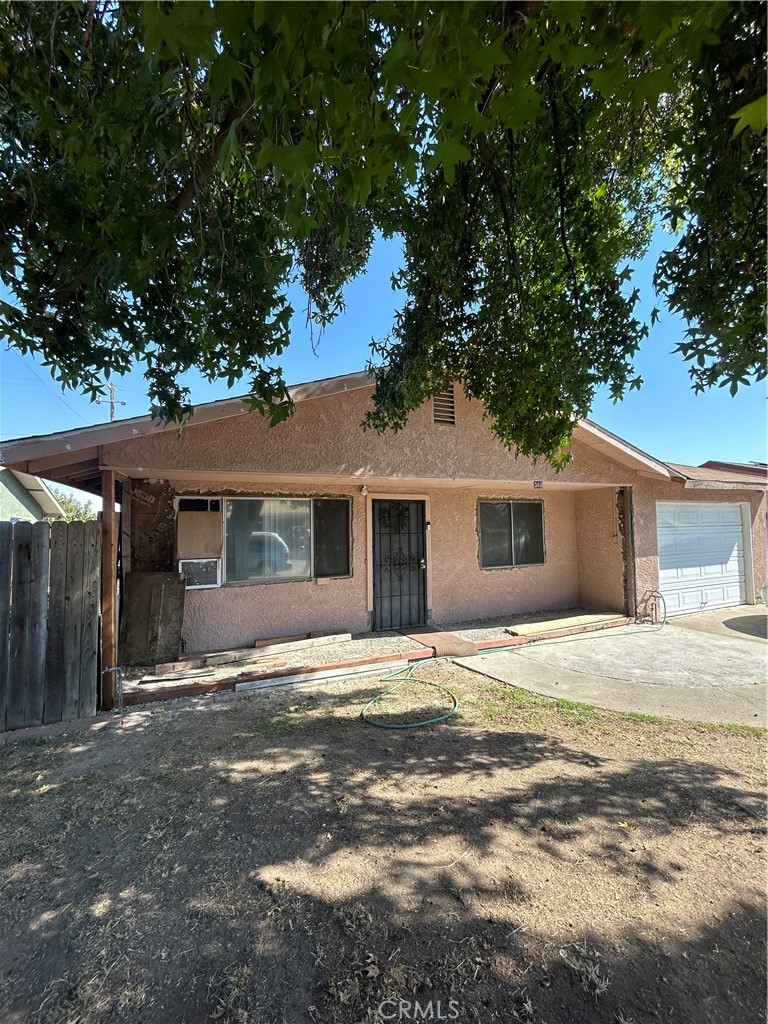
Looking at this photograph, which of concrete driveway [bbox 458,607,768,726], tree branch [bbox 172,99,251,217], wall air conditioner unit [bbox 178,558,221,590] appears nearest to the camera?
tree branch [bbox 172,99,251,217]

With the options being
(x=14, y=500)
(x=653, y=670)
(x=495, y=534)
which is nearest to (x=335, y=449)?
(x=495, y=534)

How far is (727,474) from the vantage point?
12.3 m

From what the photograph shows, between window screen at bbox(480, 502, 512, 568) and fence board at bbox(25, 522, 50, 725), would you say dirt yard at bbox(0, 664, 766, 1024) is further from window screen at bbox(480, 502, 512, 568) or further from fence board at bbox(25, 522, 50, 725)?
window screen at bbox(480, 502, 512, 568)

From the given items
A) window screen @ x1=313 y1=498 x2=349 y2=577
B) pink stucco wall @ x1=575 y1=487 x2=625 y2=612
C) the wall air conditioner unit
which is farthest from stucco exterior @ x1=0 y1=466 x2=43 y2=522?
pink stucco wall @ x1=575 y1=487 x2=625 y2=612

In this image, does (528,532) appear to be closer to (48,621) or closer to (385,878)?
(385,878)

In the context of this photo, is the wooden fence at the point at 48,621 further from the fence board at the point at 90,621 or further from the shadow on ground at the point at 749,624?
the shadow on ground at the point at 749,624

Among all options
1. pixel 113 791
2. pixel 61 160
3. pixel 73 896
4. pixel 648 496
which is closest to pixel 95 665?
pixel 113 791

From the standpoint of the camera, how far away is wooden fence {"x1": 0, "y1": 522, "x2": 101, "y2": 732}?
4578mm

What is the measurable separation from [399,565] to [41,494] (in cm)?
1368

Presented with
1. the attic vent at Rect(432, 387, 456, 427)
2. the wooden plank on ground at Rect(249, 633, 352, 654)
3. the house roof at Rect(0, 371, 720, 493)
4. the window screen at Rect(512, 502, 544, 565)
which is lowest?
the wooden plank on ground at Rect(249, 633, 352, 654)

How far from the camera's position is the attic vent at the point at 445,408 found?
7660 millimetres

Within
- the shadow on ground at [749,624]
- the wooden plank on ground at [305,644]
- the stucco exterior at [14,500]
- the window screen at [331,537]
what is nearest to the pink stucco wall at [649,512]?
the shadow on ground at [749,624]

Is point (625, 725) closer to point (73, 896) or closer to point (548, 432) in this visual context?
point (548, 432)

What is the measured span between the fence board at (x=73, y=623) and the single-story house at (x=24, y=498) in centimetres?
1038
